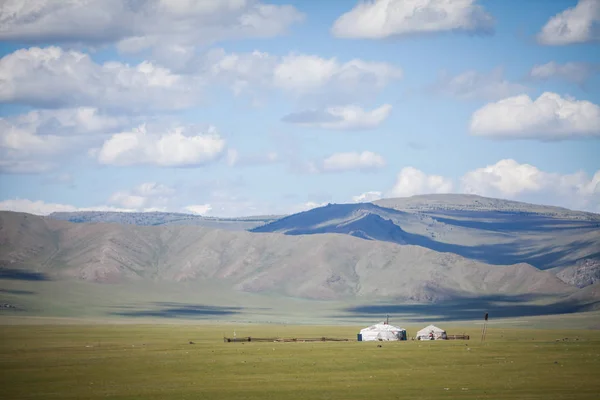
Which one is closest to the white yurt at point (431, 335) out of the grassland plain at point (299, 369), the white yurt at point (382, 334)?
the white yurt at point (382, 334)

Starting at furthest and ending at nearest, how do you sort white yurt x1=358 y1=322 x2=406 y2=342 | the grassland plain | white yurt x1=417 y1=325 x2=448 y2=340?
white yurt x1=417 y1=325 x2=448 y2=340 < white yurt x1=358 y1=322 x2=406 y2=342 < the grassland plain

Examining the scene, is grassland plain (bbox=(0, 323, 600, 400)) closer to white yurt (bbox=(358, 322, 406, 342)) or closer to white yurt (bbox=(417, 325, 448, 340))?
white yurt (bbox=(358, 322, 406, 342))

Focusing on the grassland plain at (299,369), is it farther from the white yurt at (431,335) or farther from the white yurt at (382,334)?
the white yurt at (431,335)

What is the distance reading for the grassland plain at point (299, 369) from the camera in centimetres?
6191

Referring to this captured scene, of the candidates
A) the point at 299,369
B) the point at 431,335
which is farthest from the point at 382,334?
the point at 299,369

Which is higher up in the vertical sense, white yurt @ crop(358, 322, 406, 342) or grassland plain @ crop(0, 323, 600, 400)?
white yurt @ crop(358, 322, 406, 342)

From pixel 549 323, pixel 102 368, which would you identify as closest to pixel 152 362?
pixel 102 368

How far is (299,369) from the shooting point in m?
77.7

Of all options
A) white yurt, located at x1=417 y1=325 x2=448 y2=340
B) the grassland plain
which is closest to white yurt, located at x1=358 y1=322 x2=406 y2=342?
white yurt, located at x1=417 y1=325 x2=448 y2=340

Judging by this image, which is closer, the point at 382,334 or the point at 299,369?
the point at 299,369

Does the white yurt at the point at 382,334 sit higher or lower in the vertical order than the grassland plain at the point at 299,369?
higher

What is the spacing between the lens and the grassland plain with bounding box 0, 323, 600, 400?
61906 mm

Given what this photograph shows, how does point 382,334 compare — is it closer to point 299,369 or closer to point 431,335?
point 431,335

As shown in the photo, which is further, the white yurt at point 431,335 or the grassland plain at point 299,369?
the white yurt at point 431,335
